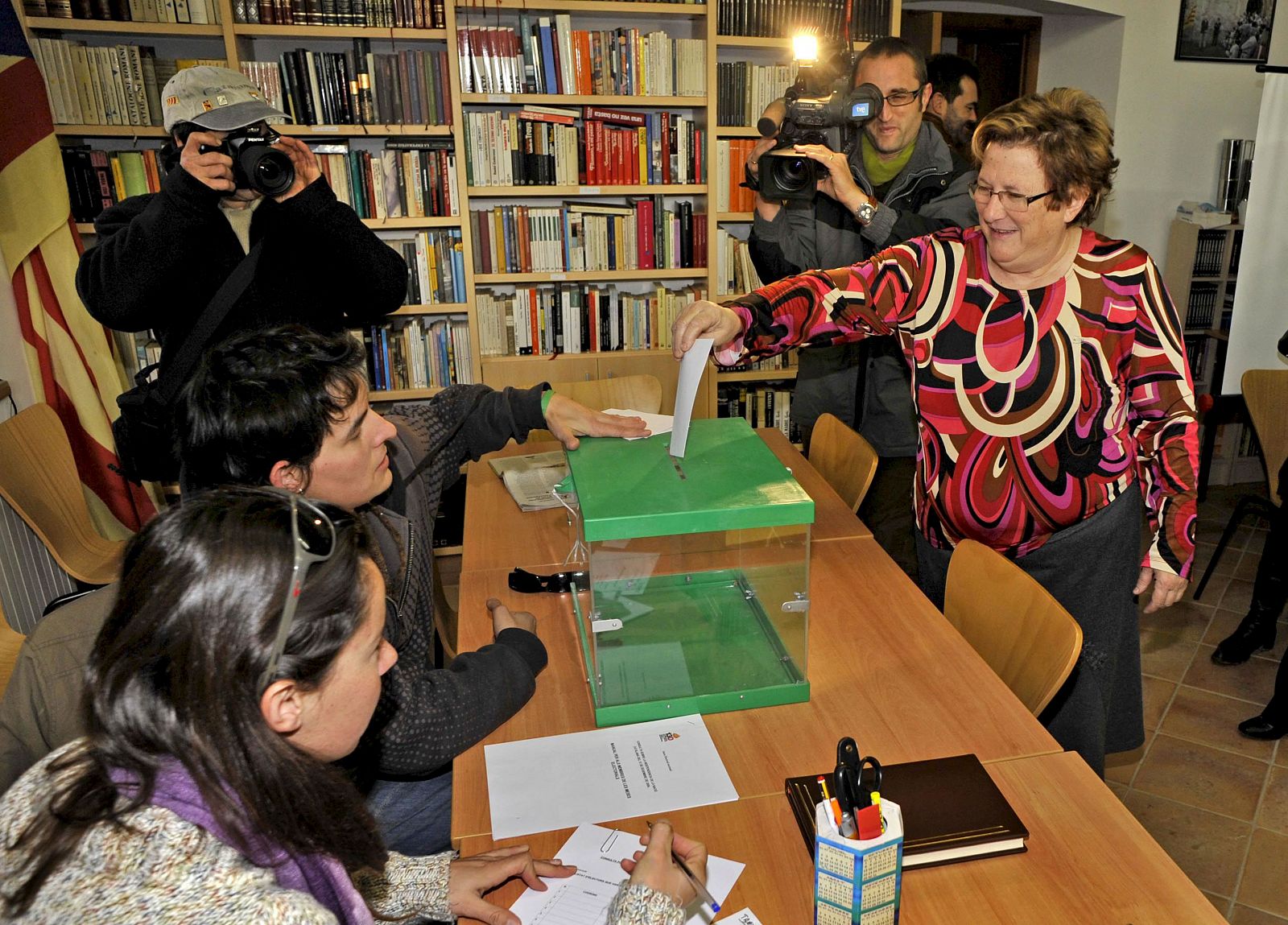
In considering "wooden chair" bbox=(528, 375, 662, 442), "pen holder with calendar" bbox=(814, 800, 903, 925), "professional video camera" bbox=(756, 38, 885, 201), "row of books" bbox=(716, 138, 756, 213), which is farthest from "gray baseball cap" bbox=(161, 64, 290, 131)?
"row of books" bbox=(716, 138, 756, 213)

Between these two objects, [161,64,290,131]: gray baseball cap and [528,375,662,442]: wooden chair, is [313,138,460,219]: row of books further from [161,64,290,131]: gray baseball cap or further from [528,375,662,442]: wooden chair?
[161,64,290,131]: gray baseball cap

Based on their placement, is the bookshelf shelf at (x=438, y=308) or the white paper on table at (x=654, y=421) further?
the bookshelf shelf at (x=438, y=308)

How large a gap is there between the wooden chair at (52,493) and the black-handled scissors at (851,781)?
2.29m

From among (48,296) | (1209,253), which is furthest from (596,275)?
(1209,253)

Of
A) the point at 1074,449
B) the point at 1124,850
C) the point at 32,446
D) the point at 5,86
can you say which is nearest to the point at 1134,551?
the point at 1074,449

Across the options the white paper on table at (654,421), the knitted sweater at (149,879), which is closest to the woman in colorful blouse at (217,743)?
the knitted sweater at (149,879)

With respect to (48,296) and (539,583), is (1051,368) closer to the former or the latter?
(539,583)

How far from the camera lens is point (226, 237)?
205cm

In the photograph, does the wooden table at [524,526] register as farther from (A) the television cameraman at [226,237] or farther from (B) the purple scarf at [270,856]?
(B) the purple scarf at [270,856]

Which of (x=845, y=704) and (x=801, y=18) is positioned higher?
Result: (x=801, y=18)

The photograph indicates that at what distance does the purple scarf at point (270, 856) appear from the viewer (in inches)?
31.4

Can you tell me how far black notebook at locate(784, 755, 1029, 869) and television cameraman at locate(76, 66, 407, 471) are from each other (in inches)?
58.6

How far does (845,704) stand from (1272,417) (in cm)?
257

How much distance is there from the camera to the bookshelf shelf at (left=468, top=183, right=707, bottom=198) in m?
3.66
